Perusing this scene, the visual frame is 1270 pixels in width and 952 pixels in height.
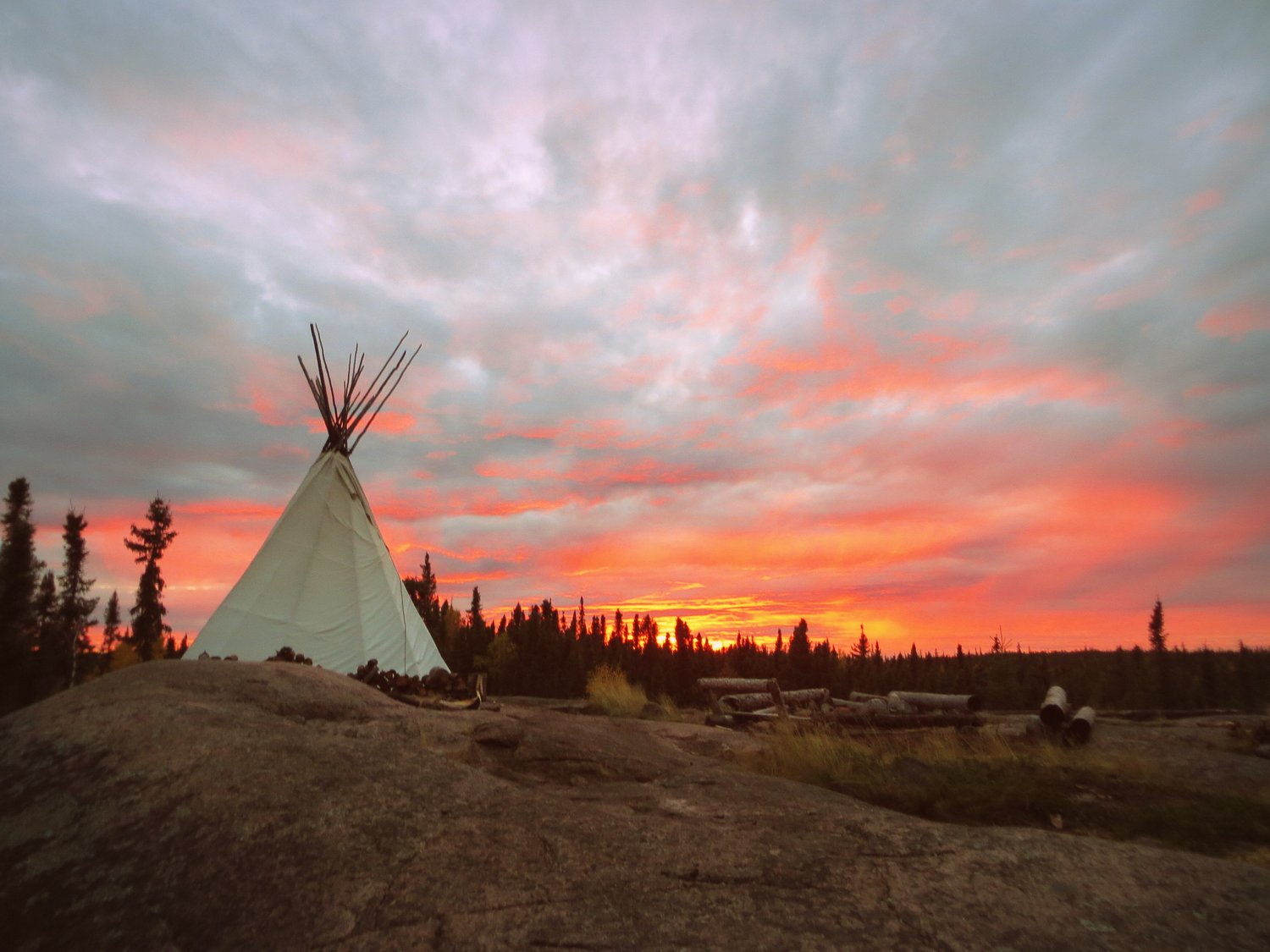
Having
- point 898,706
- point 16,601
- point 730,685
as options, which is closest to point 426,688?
point 730,685

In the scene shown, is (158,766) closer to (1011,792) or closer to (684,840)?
(684,840)

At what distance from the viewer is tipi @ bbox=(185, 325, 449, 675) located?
11.1m

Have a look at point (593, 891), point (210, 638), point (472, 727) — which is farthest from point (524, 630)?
point (593, 891)

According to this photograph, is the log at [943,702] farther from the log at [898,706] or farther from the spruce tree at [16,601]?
the spruce tree at [16,601]

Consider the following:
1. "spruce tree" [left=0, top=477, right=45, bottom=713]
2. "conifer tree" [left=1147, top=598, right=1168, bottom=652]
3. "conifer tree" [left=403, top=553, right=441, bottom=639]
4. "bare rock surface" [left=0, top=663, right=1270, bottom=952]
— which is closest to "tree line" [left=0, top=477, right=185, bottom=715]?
"spruce tree" [left=0, top=477, right=45, bottom=713]

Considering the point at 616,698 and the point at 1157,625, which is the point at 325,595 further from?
the point at 1157,625

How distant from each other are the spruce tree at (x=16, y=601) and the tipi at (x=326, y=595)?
22129 millimetres

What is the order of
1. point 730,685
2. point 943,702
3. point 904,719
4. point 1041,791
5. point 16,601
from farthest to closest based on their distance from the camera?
point 16,601 < point 730,685 < point 943,702 < point 904,719 < point 1041,791

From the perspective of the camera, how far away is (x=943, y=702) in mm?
12242

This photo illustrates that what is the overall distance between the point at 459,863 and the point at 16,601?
32230mm

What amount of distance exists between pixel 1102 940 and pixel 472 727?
480 cm

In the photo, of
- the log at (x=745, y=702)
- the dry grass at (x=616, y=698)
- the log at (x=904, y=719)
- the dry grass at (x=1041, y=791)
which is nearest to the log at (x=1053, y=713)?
the log at (x=904, y=719)

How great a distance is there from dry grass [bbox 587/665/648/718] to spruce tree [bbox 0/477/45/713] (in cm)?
2502

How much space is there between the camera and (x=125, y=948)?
8.36 feet
